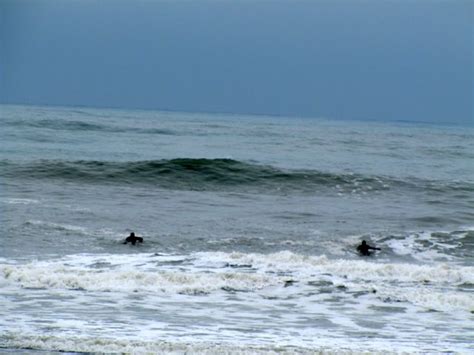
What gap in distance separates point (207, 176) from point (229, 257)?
1249cm

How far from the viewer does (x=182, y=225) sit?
1877 centimetres

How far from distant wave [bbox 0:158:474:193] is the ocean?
0.29ft

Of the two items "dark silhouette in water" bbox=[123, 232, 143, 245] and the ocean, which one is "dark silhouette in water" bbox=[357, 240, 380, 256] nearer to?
the ocean

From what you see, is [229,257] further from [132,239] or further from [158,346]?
[158,346]

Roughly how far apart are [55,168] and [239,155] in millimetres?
12039

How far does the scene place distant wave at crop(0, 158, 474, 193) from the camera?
2641 centimetres

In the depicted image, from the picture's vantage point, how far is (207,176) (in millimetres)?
27438

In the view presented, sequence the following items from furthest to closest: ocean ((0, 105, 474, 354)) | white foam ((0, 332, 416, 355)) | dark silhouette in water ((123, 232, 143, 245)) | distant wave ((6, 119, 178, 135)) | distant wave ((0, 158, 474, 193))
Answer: distant wave ((6, 119, 178, 135)) < distant wave ((0, 158, 474, 193)) < dark silhouette in water ((123, 232, 143, 245)) < ocean ((0, 105, 474, 354)) < white foam ((0, 332, 416, 355))

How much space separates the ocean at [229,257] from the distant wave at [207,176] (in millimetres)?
88

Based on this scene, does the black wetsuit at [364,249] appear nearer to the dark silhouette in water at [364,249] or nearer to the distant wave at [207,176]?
the dark silhouette in water at [364,249]

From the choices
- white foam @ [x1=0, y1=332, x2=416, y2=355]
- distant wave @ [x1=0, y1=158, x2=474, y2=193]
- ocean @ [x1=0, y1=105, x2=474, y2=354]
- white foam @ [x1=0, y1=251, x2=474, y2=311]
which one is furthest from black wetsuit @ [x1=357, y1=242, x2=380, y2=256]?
distant wave @ [x1=0, y1=158, x2=474, y2=193]

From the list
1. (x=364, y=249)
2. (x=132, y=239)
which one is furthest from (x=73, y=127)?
(x=364, y=249)

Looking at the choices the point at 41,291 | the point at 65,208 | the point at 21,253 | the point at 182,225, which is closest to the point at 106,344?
the point at 41,291

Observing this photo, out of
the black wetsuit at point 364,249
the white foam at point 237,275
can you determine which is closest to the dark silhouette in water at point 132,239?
the white foam at point 237,275
